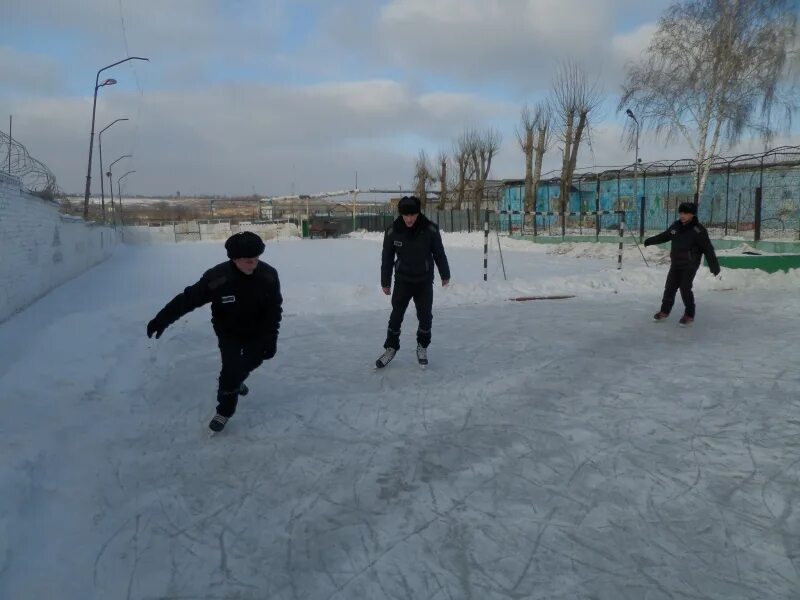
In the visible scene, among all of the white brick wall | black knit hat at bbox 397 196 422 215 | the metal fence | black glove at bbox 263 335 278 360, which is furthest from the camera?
the metal fence

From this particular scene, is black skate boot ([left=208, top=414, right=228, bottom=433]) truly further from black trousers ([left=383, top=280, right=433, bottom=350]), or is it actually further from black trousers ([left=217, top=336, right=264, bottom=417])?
black trousers ([left=383, top=280, right=433, bottom=350])

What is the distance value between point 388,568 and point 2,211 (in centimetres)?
759

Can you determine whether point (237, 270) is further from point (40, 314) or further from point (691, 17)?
point (691, 17)

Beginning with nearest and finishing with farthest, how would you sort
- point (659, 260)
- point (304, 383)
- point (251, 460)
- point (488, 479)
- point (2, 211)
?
point (488, 479) → point (251, 460) → point (304, 383) → point (2, 211) → point (659, 260)

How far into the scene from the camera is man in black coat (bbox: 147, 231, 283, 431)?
A: 151 inches

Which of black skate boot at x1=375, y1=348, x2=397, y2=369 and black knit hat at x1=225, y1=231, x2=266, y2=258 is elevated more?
black knit hat at x1=225, y1=231, x2=266, y2=258

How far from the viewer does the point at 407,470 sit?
3.50m

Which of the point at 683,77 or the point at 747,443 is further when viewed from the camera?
the point at 683,77

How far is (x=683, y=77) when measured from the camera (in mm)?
23062

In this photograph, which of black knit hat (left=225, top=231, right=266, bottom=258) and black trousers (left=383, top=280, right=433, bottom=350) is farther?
black trousers (left=383, top=280, right=433, bottom=350)

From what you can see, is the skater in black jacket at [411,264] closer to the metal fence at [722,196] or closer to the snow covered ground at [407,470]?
the snow covered ground at [407,470]

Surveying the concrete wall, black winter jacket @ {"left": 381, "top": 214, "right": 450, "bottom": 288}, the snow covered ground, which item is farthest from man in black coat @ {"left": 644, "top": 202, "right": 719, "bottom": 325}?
the concrete wall

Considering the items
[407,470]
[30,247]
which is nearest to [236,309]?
[407,470]

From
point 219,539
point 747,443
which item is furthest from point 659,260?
point 219,539
